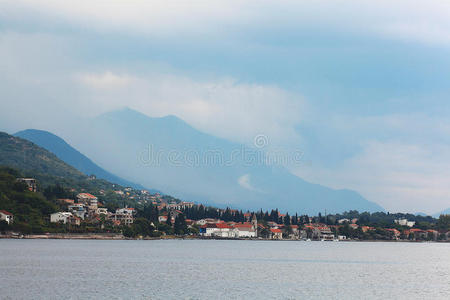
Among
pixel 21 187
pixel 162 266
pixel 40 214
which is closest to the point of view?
pixel 162 266

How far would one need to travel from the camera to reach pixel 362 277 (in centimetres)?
6362

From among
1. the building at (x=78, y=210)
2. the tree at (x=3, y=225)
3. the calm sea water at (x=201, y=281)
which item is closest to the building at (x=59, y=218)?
the tree at (x=3, y=225)

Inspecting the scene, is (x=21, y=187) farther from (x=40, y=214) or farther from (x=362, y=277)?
(x=362, y=277)

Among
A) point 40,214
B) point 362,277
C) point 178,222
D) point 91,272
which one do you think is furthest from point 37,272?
point 178,222

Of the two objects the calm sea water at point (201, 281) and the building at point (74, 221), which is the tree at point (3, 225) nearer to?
the building at point (74, 221)

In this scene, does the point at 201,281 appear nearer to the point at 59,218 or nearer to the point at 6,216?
the point at 6,216

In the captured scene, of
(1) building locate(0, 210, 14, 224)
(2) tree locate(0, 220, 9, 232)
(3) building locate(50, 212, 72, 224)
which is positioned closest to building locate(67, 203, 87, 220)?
(3) building locate(50, 212, 72, 224)

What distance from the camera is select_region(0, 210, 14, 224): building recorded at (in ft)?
456

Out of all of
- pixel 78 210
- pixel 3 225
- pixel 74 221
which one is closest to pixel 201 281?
pixel 3 225

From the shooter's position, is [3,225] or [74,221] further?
[74,221]

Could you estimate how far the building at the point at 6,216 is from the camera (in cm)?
13912

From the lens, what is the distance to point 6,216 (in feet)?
460

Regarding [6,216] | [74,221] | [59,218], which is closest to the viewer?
[6,216]

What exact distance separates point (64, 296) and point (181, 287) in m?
10.0
